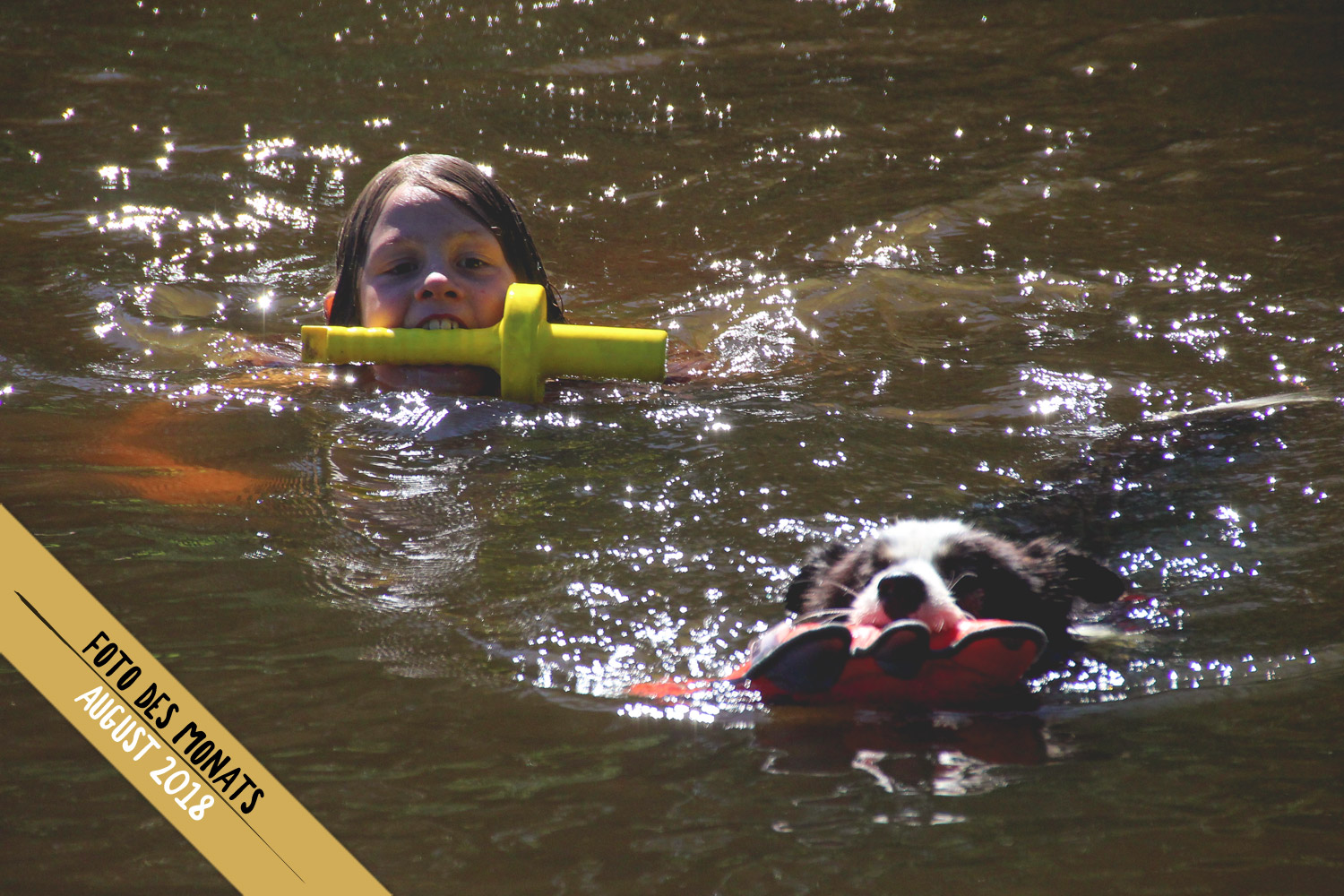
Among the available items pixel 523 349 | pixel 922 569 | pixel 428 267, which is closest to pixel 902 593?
pixel 922 569

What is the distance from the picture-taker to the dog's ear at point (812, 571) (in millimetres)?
2490

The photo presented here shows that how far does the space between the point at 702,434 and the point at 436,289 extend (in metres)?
1.11

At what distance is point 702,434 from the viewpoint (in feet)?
12.0

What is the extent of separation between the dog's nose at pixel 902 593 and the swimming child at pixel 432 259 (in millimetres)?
2337

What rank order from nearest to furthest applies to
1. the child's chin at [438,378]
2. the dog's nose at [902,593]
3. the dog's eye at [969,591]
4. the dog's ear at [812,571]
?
the dog's nose at [902,593], the dog's eye at [969,591], the dog's ear at [812,571], the child's chin at [438,378]

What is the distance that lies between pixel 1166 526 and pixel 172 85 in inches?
264

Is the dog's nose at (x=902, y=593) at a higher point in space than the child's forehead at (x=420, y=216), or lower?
lower

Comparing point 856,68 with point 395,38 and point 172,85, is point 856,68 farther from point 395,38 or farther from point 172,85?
point 172,85

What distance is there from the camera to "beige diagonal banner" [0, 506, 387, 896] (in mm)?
1745

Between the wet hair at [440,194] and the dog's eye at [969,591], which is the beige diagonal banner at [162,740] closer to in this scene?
the dog's eye at [969,591]

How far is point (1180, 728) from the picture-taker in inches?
83.0

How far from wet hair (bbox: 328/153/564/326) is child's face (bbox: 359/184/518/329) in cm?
6

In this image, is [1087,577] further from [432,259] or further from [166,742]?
[432,259]

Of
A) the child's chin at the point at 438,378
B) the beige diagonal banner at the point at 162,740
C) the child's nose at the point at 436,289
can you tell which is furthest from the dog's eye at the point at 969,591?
the child's nose at the point at 436,289
